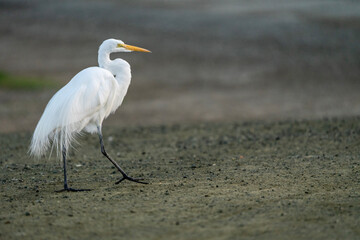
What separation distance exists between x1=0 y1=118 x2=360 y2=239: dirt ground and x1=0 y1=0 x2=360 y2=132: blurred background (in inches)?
141

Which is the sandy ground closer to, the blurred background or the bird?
the blurred background

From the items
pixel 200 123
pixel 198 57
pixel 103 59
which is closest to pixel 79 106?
pixel 103 59

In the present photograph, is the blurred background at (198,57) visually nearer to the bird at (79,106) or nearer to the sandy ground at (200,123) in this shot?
the sandy ground at (200,123)

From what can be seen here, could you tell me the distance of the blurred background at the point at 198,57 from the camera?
1337 cm

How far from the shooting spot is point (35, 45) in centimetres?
2098

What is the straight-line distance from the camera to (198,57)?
18234 mm

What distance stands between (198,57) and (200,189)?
43.1 feet

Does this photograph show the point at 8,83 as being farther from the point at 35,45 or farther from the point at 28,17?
the point at 28,17

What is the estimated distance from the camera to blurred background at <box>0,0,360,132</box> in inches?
526

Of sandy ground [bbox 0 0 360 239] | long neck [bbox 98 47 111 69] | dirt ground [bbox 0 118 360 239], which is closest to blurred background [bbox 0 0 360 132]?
sandy ground [bbox 0 0 360 239]

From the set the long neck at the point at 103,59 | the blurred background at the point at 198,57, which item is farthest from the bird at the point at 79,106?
the blurred background at the point at 198,57

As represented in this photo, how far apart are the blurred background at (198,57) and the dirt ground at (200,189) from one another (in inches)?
141

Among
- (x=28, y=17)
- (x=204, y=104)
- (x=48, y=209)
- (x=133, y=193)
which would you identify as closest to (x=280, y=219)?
(x=133, y=193)

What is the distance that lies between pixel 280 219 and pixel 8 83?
45.8 feet
